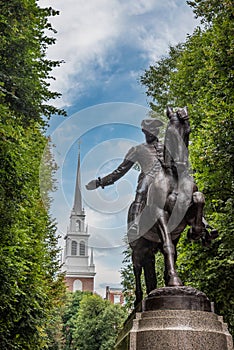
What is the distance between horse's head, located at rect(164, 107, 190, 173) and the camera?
7371mm

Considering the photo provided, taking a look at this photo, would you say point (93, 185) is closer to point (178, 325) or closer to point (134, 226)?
point (134, 226)

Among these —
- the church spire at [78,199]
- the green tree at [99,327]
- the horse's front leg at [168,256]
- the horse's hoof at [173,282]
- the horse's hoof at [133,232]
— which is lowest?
the horse's hoof at [173,282]

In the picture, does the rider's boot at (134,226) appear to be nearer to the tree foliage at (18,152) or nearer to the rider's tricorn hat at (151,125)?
the rider's tricorn hat at (151,125)

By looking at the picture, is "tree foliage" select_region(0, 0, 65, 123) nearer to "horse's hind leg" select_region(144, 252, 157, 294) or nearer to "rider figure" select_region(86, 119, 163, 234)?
"rider figure" select_region(86, 119, 163, 234)

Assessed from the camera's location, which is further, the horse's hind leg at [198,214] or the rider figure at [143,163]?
the rider figure at [143,163]

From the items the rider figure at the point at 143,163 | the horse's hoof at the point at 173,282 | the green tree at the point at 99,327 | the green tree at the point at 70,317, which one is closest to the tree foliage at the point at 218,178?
the rider figure at the point at 143,163

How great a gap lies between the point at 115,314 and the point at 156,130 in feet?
163

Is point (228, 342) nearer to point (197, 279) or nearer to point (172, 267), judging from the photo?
point (172, 267)

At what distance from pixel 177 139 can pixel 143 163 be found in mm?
1152

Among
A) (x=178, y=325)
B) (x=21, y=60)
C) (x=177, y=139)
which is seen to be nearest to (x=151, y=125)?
(x=177, y=139)

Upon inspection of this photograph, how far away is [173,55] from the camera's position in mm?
29500

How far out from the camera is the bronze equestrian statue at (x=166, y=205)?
7.08m

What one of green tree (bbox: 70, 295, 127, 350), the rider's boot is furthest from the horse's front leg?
green tree (bbox: 70, 295, 127, 350)

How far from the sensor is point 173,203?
7.13 metres
